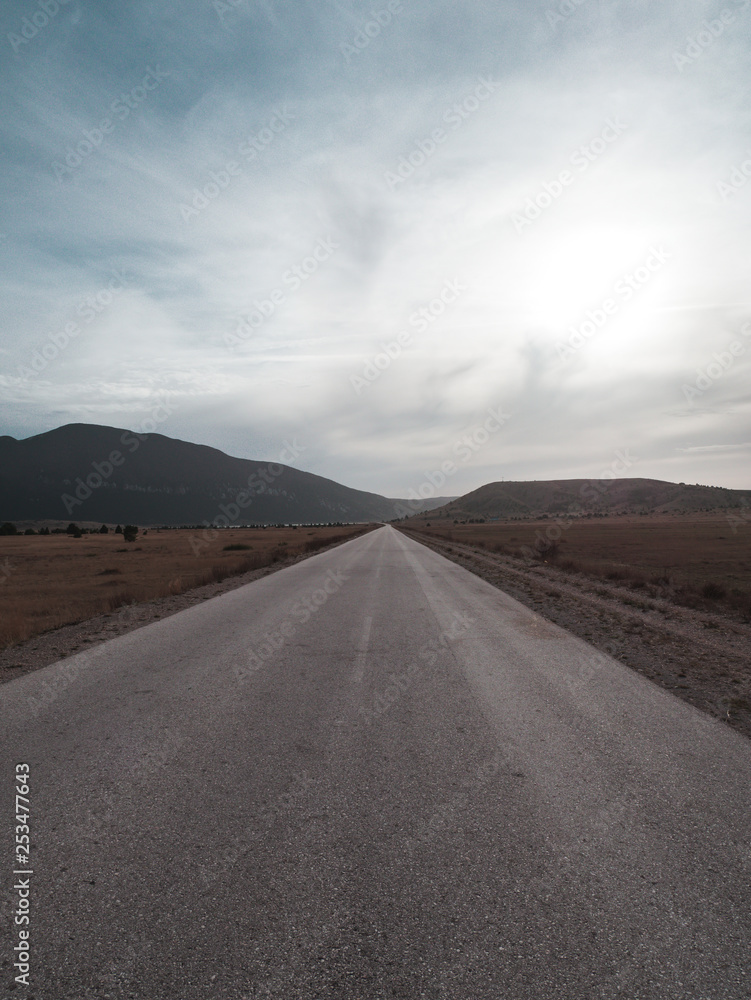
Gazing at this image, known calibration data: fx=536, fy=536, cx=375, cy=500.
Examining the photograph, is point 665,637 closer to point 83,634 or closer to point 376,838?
point 376,838

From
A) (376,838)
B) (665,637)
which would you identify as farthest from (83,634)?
(665,637)

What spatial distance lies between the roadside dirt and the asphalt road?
76cm

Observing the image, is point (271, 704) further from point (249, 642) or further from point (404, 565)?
point (404, 565)

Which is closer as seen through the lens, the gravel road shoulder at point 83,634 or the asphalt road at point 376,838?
the asphalt road at point 376,838

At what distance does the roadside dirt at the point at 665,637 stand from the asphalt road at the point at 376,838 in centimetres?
76

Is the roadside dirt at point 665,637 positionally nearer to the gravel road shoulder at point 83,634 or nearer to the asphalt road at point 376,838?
the asphalt road at point 376,838

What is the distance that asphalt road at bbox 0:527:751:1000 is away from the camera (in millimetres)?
2506

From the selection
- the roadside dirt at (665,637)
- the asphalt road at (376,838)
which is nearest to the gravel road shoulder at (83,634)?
the asphalt road at (376,838)

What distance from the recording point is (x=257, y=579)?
21781 millimetres

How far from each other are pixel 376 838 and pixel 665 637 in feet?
31.5

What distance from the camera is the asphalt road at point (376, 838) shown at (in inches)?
98.7

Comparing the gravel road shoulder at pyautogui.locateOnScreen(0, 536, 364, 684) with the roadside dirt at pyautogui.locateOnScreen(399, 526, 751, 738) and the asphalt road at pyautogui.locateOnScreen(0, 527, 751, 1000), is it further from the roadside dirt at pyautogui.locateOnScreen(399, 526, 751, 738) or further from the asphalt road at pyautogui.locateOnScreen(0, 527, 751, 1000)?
the roadside dirt at pyautogui.locateOnScreen(399, 526, 751, 738)

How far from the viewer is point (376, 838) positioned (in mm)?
3537

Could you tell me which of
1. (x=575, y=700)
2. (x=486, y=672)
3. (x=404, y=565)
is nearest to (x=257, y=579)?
(x=404, y=565)
